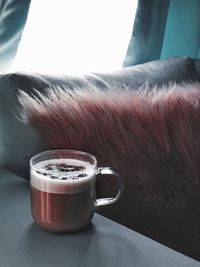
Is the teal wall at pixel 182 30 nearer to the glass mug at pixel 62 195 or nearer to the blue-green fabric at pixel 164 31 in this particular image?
the blue-green fabric at pixel 164 31

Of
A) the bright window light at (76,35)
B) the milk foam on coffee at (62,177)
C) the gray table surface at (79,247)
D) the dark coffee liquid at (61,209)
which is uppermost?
the bright window light at (76,35)

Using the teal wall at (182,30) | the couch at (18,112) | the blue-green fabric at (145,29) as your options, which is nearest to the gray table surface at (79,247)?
the couch at (18,112)

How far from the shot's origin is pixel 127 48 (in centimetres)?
121

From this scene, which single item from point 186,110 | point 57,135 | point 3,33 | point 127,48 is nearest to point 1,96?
point 57,135

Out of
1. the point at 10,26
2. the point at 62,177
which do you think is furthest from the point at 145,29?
the point at 62,177

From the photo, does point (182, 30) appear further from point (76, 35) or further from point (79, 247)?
point (79, 247)

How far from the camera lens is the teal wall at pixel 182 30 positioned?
1.28 metres

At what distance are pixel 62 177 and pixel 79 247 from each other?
106mm

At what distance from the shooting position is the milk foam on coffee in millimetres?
554

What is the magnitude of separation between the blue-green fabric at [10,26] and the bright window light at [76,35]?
0.05 meters

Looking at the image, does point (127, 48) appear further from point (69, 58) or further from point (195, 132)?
point (195, 132)

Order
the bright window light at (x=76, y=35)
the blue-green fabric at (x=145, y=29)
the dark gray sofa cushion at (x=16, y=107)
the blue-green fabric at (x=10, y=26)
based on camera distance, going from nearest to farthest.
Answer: the dark gray sofa cushion at (x=16, y=107), the blue-green fabric at (x=10, y=26), the bright window light at (x=76, y=35), the blue-green fabric at (x=145, y=29)

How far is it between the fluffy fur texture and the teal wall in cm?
63

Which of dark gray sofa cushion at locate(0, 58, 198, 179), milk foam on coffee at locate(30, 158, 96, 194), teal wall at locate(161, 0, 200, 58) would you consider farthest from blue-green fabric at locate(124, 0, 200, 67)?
milk foam on coffee at locate(30, 158, 96, 194)
